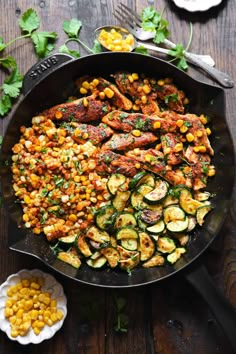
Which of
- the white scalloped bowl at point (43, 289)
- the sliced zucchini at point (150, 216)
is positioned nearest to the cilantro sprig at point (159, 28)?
the sliced zucchini at point (150, 216)

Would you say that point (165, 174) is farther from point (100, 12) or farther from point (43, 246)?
point (100, 12)

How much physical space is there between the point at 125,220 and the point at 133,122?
90 centimetres

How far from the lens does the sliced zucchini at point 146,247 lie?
4227mm

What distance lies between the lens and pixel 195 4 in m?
4.64

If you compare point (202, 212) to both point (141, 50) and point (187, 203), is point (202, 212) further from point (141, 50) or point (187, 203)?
point (141, 50)

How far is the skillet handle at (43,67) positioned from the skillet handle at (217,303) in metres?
2.14

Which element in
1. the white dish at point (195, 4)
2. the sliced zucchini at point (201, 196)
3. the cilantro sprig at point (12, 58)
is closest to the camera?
the sliced zucchini at point (201, 196)

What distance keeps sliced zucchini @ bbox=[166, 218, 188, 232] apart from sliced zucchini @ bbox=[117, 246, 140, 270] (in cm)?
36

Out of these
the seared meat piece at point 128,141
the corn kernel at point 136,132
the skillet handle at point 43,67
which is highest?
the skillet handle at point 43,67

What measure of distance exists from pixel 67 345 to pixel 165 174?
70.5 inches

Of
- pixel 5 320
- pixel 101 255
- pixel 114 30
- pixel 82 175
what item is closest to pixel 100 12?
pixel 114 30

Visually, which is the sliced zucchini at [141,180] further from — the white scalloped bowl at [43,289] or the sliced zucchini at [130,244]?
the white scalloped bowl at [43,289]

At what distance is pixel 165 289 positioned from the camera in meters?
4.48

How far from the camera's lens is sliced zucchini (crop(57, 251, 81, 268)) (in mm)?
4230
